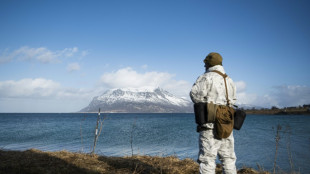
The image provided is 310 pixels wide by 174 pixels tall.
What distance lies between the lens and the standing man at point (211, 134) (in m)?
3.89

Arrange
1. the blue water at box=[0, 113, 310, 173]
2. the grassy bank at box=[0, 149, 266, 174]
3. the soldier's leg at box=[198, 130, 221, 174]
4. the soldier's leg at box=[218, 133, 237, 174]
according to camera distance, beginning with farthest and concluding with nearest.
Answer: the blue water at box=[0, 113, 310, 173], the grassy bank at box=[0, 149, 266, 174], the soldier's leg at box=[218, 133, 237, 174], the soldier's leg at box=[198, 130, 221, 174]

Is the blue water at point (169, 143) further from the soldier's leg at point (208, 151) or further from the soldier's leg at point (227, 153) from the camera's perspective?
the soldier's leg at point (208, 151)

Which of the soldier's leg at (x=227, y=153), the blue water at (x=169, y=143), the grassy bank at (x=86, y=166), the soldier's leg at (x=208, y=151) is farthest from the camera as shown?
the blue water at (x=169, y=143)

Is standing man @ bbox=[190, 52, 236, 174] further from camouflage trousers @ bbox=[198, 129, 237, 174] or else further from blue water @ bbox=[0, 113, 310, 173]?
blue water @ bbox=[0, 113, 310, 173]

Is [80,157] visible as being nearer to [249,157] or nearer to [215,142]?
[215,142]

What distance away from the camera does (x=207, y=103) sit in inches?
154

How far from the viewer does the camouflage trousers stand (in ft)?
12.7

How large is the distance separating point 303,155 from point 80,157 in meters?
14.9

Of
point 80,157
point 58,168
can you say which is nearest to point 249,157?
point 80,157

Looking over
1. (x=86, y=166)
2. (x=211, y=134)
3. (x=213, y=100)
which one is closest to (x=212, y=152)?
(x=211, y=134)

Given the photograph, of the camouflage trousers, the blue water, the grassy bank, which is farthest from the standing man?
the blue water

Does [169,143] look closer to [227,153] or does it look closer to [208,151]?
[227,153]

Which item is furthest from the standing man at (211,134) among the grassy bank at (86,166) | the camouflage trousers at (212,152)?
the grassy bank at (86,166)

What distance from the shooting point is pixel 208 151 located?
3.88 meters
